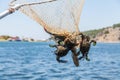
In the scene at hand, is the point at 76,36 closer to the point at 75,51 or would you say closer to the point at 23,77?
the point at 75,51

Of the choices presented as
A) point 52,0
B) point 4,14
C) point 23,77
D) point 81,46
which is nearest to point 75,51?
point 81,46

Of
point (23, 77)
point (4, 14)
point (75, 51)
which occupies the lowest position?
point (75, 51)

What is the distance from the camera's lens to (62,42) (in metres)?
12.8

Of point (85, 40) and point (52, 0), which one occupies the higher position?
Answer: point (52, 0)

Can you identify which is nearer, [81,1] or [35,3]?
[35,3]

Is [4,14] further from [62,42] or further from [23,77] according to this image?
[23,77]

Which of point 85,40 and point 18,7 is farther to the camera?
point 85,40

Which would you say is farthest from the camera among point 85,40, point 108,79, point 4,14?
point 108,79

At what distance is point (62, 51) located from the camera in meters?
12.5

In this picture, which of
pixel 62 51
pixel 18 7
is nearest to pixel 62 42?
pixel 62 51

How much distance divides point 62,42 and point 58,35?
0.41m

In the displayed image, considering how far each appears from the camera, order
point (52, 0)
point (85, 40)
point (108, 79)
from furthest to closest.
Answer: point (108, 79), point (85, 40), point (52, 0)

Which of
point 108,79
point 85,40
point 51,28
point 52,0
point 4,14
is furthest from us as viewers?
point 108,79

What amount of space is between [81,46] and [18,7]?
2720 millimetres
